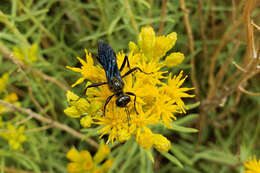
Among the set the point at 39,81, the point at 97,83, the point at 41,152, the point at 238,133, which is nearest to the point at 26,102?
the point at 39,81

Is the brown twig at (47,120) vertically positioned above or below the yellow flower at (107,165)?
above

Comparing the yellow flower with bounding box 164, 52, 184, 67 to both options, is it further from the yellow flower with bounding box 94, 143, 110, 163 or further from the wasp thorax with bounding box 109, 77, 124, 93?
the yellow flower with bounding box 94, 143, 110, 163

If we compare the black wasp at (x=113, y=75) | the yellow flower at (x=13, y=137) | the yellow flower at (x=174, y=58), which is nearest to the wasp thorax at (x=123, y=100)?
the black wasp at (x=113, y=75)

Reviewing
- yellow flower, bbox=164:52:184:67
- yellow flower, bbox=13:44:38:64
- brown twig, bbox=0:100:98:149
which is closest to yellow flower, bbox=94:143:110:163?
brown twig, bbox=0:100:98:149

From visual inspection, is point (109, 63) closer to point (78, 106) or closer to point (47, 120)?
point (78, 106)

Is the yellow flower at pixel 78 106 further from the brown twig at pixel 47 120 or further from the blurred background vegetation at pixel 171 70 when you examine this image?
the blurred background vegetation at pixel 171 70

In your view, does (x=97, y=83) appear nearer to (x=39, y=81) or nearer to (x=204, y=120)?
(x=39, y=81)

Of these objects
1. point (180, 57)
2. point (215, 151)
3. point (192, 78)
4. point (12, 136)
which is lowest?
point (215, 151)
